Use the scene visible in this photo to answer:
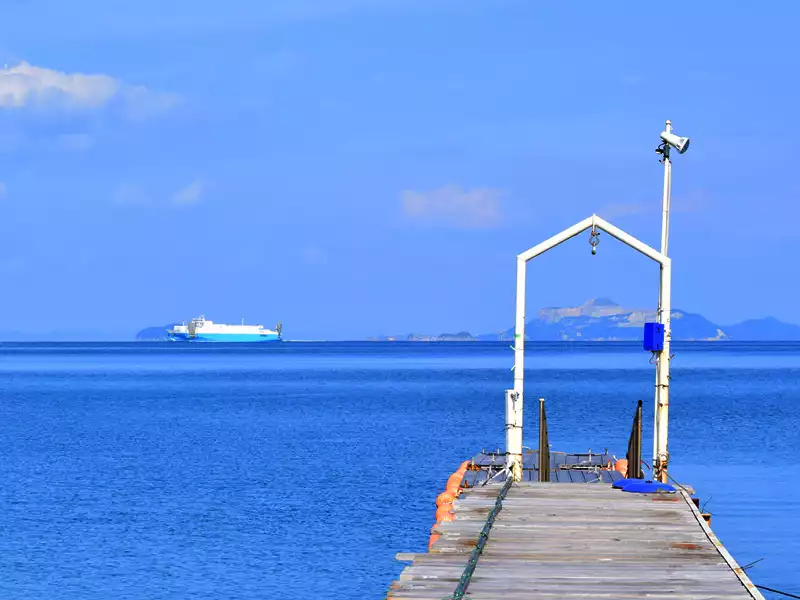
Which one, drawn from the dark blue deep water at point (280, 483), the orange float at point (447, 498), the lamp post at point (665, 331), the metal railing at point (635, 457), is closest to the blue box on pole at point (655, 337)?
the lamp post at point (665, 331)

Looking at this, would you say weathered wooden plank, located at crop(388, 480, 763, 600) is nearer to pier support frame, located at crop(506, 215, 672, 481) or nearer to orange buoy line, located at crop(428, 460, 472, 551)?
orange buoy line, located at crop(428, 460, 472, 551)

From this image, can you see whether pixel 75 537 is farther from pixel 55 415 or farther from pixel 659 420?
pixel 55 415

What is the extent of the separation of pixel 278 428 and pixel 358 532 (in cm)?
3579

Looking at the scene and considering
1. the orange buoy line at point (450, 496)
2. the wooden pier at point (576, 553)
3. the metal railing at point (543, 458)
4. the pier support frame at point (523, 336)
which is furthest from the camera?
the metal railing at point (543, 458)

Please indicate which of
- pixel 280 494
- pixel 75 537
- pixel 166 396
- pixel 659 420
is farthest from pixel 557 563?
pixel 166 396

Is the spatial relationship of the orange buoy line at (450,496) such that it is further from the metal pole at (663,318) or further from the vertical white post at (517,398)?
the metal pole at (663,318)

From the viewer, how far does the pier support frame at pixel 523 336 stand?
23.1m

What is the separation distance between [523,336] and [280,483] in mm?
18817

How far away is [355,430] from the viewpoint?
209 feet

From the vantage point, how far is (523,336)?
2342 cm

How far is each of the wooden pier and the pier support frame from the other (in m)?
2.53

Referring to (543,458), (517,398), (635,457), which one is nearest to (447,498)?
(517,398)

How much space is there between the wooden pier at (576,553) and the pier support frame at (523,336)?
8.30ft

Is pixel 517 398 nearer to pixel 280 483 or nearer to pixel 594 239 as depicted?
→ pixel 594 239
